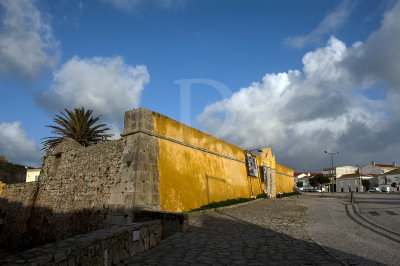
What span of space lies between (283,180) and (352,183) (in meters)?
50.1

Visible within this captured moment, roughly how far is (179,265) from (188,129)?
1009 centimetres

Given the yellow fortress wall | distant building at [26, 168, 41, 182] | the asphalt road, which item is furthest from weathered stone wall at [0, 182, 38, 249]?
distant building at [26, 168, 41, 182]

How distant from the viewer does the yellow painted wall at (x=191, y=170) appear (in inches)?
468

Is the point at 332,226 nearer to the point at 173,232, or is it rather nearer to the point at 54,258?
the point at 173,232

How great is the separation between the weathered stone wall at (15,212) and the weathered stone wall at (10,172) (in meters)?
4.41

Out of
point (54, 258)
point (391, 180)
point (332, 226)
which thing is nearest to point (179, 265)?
point (54, 258)

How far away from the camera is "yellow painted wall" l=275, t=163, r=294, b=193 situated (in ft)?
102

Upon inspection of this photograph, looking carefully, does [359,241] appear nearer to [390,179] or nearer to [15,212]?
[15,212]

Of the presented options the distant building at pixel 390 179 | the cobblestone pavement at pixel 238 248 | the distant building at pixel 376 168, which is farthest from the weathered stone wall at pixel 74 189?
the distant building at pixel 376 168

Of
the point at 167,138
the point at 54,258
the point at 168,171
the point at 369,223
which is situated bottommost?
the point at 369,223

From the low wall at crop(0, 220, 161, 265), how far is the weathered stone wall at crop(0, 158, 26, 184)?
2077 cm

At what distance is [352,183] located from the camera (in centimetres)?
7206

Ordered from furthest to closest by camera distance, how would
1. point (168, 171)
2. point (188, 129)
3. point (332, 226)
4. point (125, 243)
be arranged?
point (188, 129) < point (168, 171) < point (332, 226) < point (125, 243)

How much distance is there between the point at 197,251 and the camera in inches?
225
